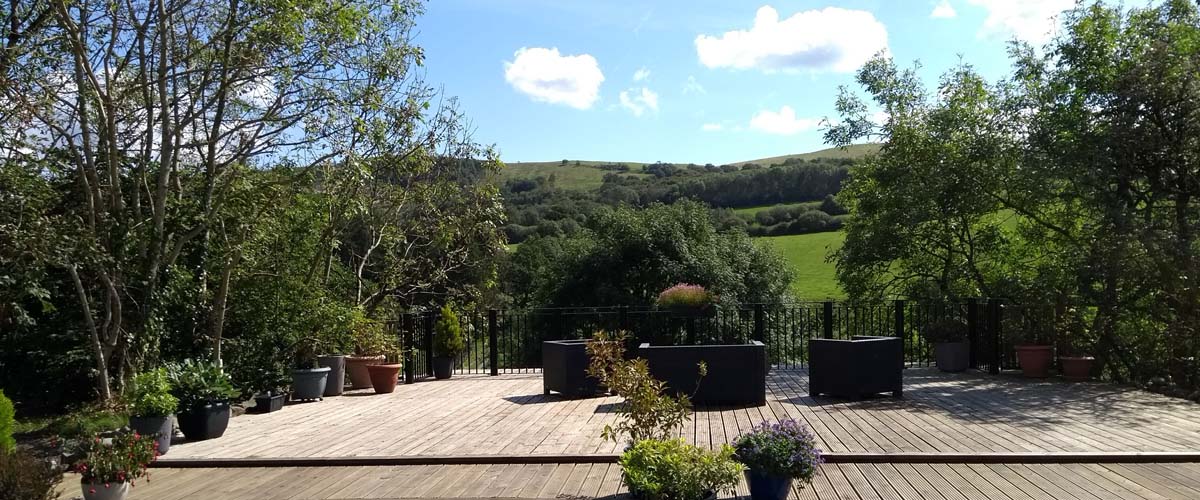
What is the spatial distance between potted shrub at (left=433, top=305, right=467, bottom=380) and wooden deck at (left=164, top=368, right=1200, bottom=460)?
1.71 meters

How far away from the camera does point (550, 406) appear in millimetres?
8336

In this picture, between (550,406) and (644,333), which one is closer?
(550,406)

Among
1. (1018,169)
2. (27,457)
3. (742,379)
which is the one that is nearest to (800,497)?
(742,379)

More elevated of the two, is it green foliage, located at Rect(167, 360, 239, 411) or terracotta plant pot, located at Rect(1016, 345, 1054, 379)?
green foliage, located at Rect(167, 360, 239, 411)

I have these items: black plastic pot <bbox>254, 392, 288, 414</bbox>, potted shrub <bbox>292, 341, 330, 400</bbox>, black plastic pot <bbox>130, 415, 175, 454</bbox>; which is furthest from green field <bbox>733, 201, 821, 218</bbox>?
black plastic pot <bbox>130, 415, 175, 454</bbox>

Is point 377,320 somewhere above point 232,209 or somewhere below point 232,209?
below

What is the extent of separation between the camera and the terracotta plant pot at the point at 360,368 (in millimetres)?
10508

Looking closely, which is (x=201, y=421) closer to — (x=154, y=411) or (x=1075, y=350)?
(x=154, y=411)

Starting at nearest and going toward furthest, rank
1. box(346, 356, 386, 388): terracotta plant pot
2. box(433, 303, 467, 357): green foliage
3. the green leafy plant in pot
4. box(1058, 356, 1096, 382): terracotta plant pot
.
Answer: box(1058, 356, 1096, 382): terracotta plant pot, the green leafy plant in pot, box(346, 356, 386, 388): terracotta plant pot, box(433, 303, 467, 357): green foliage

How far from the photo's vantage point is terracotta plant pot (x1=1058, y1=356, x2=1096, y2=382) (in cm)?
948

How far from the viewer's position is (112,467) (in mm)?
4613

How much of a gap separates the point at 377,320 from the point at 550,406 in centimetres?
373

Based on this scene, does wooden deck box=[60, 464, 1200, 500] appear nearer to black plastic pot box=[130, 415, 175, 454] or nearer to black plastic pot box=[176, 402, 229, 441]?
black plastic pot box=[130, 415, 175, 454]

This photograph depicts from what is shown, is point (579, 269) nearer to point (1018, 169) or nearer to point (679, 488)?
point (1018, 169)
